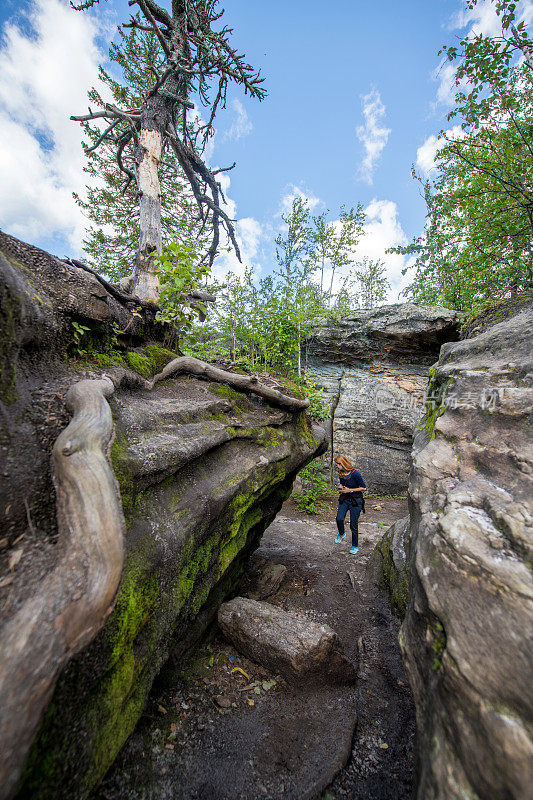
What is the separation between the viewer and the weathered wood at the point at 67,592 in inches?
43.3

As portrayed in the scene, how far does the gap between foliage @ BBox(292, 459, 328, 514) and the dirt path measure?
5853mm

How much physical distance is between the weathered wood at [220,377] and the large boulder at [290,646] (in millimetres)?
2928

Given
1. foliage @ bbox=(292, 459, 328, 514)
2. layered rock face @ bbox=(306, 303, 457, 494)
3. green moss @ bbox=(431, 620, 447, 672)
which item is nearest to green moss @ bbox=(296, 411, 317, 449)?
green moss @ bbox=(431, 620, 447, 672)

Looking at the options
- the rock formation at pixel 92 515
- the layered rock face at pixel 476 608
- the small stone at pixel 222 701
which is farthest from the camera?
the small stone at pixel 222 701

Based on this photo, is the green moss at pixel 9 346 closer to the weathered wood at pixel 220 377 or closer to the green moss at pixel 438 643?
the weathered wood at pixel 220 377

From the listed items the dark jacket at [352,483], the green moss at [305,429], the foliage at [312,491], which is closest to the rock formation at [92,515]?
the green moss at [305,429]

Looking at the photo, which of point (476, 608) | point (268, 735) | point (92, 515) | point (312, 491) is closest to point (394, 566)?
point (268, 735)

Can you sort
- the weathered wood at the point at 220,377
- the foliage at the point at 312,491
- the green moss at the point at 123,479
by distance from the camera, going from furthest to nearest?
the foliage at the point at 312,491 < the weathered wood at the point at 220,377 < the green moss at the point at 123,479

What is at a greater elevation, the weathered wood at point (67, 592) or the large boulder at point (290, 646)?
the weathered wood at point (67, 592)

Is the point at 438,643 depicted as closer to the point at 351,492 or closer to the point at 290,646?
the point at 290,646

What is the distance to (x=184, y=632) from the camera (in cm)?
288

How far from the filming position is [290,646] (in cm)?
294

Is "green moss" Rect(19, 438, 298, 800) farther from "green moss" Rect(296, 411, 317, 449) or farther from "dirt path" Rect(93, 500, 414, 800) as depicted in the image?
"green moss" Rect(296, 411, 317, 449)

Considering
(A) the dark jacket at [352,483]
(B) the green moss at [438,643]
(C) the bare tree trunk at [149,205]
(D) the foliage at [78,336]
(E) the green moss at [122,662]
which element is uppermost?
(C) the bare tree trunk at [149,205]
